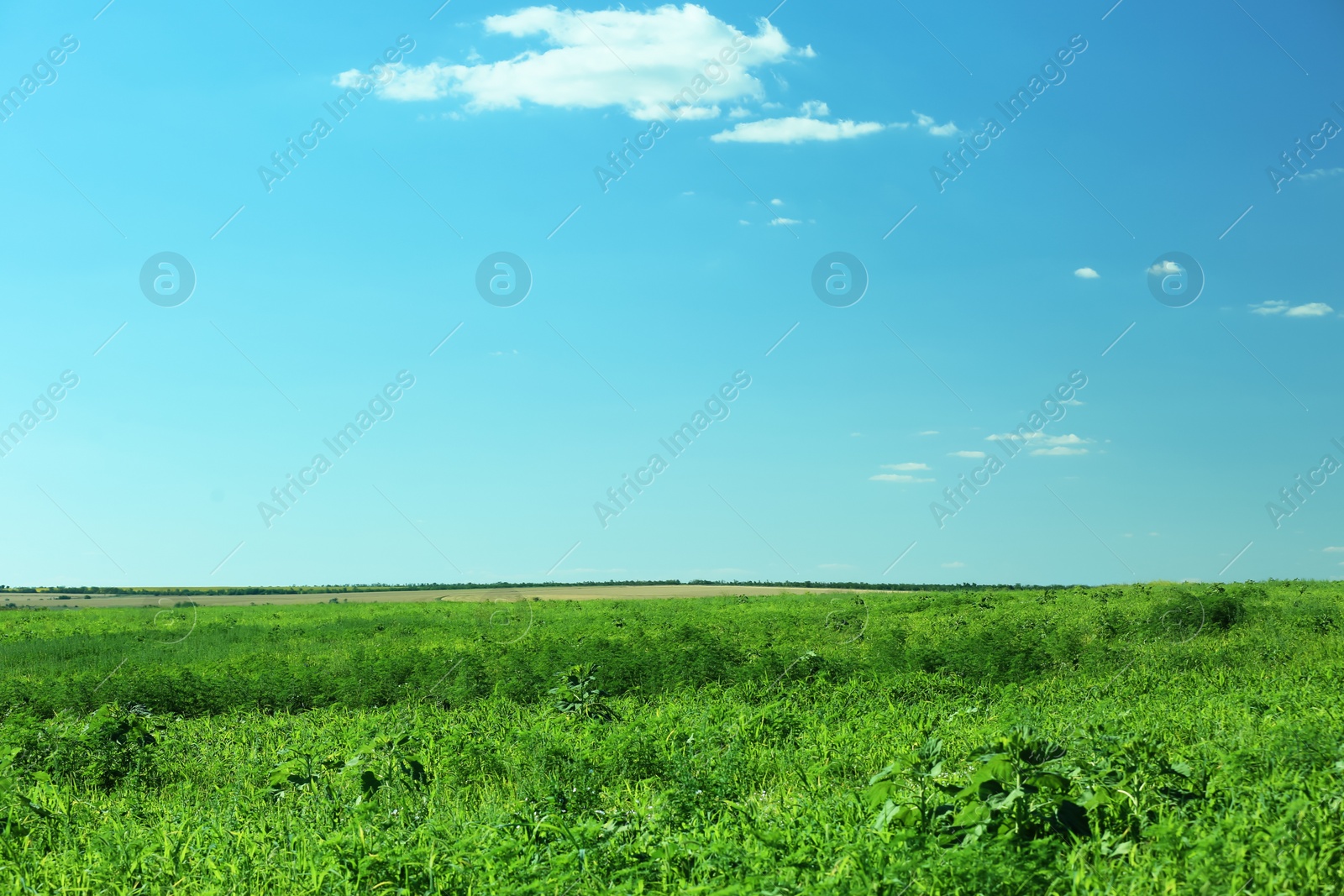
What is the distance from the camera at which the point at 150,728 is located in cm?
1239

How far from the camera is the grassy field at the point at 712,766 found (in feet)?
16.8

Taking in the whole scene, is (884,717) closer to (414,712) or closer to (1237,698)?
(1237,698)

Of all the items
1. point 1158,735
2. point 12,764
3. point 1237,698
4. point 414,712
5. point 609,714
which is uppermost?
point 1237,698

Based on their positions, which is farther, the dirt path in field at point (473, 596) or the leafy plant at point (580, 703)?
the dirt path in field at point (473, 596)

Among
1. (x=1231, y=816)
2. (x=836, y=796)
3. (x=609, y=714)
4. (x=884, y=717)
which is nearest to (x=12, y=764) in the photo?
(x=609, y=714)

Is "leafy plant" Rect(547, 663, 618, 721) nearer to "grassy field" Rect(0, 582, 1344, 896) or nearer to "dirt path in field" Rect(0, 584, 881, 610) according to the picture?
"grassy field" Rect(0, 582, 1344, 896)

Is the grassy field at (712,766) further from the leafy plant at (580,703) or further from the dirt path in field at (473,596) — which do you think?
the dirt path in field at (473,596)

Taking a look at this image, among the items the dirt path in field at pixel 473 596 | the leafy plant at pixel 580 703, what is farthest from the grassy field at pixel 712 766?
the dirt path in field at pixel 473 596

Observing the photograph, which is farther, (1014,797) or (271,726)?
(271,726)

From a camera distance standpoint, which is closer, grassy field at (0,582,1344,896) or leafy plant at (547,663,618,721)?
grassy field at (0,582,1344,896)

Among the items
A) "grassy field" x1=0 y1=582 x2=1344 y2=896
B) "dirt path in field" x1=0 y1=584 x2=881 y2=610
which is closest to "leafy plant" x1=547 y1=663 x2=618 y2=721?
"grassy field" x1=0 y1=582 x2=1344 y2=896

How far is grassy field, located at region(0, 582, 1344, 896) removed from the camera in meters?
5.11

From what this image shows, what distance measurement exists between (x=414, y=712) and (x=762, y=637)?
8.33m

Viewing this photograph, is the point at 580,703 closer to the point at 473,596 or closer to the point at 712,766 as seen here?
the point at 712,766
